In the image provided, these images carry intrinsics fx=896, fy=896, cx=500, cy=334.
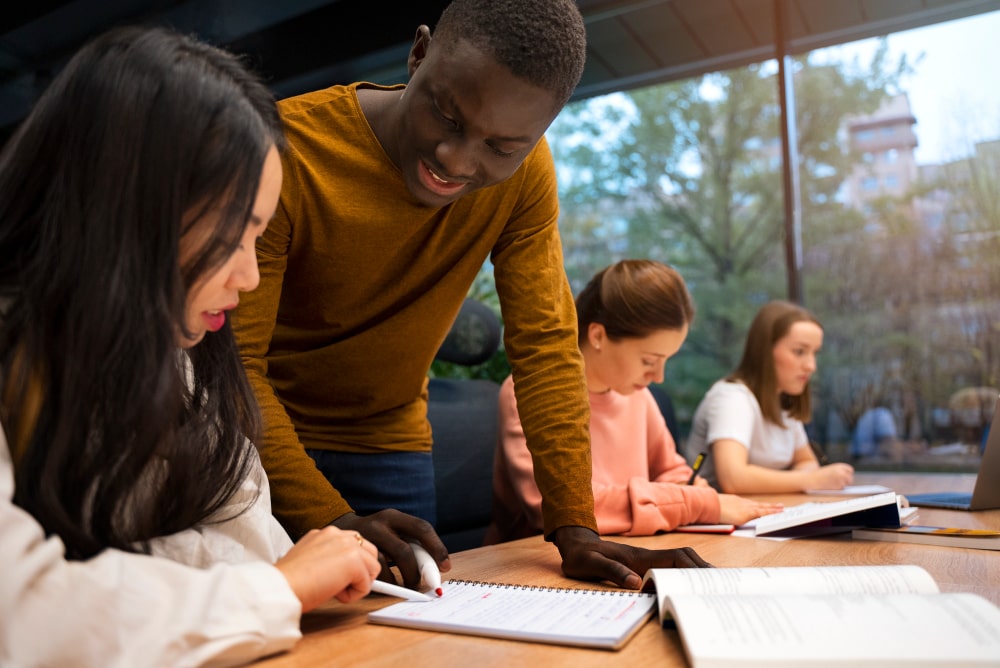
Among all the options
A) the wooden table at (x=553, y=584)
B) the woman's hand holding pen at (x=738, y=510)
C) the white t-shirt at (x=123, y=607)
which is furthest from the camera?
the woman's hand holding pen at (x=738, y=510)

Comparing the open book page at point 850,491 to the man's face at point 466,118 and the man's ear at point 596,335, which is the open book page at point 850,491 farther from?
the man's face at point 466,118

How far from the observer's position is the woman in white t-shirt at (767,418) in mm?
2316

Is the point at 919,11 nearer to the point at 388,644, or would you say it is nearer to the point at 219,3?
the point at 219,3

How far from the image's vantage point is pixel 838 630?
2.33 feet

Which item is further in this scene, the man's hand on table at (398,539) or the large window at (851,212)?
the large window at (851,212)

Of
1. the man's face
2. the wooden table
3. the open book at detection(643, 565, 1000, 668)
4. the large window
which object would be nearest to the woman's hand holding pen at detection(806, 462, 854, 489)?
the wooden table

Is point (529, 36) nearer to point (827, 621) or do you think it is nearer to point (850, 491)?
point (827, 621)

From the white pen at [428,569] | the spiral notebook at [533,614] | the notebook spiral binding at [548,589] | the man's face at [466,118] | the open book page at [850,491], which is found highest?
the man's face at [466,118]

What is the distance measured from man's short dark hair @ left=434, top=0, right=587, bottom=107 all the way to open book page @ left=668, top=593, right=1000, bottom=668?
0.60 meters

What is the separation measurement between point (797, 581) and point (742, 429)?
150 centimetres

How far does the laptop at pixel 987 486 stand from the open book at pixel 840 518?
360 mm

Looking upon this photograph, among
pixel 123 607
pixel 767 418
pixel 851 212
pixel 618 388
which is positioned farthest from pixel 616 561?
pixel 851 212

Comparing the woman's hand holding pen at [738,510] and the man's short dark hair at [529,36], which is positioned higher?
the man's short dark hair at [529,36]

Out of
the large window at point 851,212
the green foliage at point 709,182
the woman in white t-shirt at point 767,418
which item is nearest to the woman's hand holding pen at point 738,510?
the woman in white t-shirt at point 767,418
